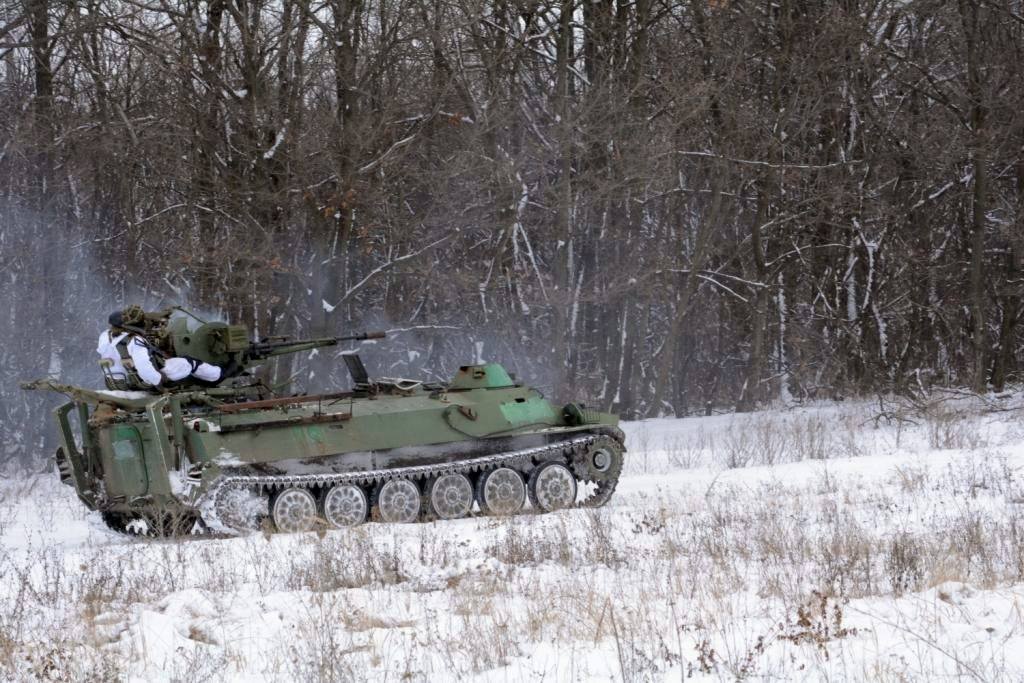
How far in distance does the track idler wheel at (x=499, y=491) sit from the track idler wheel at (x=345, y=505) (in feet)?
4.06

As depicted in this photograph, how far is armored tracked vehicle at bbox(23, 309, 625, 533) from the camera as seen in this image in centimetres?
1201

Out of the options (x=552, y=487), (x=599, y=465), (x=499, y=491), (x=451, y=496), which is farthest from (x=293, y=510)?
(x=599, y=465)

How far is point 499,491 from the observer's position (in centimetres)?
1337

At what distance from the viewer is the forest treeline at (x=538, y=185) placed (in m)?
20.7

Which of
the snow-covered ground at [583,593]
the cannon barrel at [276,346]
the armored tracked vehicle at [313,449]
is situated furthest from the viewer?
the cannon barrel at [276,346]

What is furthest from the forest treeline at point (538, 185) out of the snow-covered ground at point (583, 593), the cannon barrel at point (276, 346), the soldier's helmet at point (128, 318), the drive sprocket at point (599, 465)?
the snow-covered ground at point (583, 593)

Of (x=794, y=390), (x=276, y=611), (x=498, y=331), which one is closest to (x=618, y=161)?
(x=498, y=331)

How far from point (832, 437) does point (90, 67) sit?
1276 cm

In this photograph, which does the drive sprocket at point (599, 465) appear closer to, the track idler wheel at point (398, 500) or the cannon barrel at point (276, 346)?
the track idler wheel at point (398, 500)

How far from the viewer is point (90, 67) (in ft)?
70.0

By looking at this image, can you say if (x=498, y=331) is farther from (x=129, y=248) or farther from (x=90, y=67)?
(x=90, y=67)

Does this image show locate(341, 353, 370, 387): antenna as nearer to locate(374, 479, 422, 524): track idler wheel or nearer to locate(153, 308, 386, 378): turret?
locate(153, 308, 386, 378): turret

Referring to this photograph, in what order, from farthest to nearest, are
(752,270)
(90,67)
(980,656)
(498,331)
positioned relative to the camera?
(752,270) → (498,331) → (90,67) → (980,656)

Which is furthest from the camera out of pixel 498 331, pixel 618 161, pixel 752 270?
pixel 752 270
